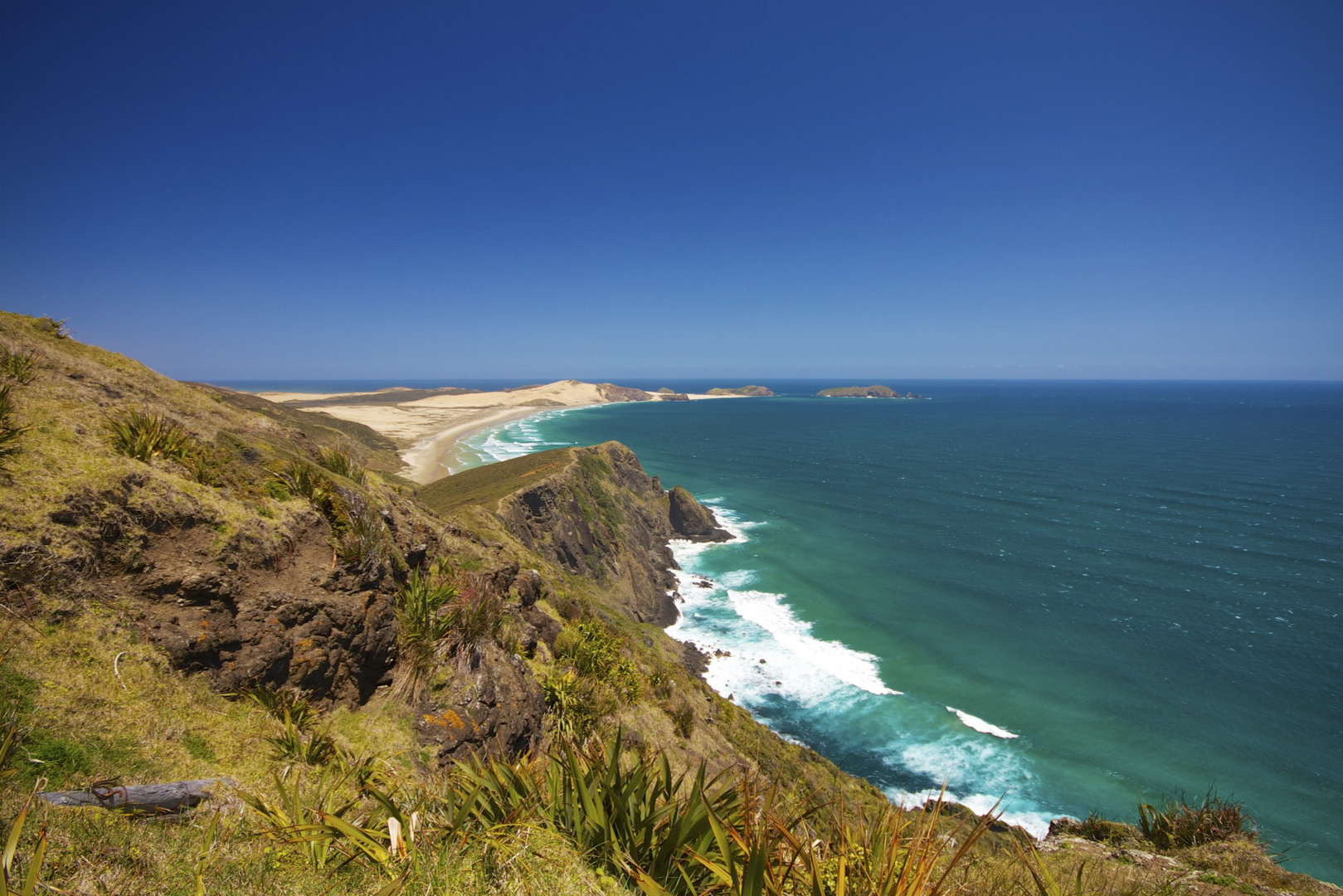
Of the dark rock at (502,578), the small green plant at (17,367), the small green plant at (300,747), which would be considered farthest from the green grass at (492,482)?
the small green plant at (300,747)

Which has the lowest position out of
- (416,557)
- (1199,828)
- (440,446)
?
(440,446)

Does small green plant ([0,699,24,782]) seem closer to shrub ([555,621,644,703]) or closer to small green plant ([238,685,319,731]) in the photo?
small green plant ([238,685,319,731])

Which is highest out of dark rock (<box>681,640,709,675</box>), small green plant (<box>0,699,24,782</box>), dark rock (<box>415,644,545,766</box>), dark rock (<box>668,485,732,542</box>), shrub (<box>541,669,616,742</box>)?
small green plant (<box>0,699,24,782</box>)

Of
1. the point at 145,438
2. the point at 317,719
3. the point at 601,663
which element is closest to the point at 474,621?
the point at 317,719

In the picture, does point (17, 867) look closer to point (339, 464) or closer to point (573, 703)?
point (573, 703)

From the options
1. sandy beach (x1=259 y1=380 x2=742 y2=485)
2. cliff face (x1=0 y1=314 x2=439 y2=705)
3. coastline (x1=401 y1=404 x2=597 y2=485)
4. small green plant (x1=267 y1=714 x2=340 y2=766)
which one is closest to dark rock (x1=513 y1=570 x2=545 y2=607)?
cliff face (x1=0 y1=314 x2=439 y2=705)

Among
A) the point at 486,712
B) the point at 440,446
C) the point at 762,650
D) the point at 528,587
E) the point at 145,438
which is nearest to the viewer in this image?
the point at 145,438
